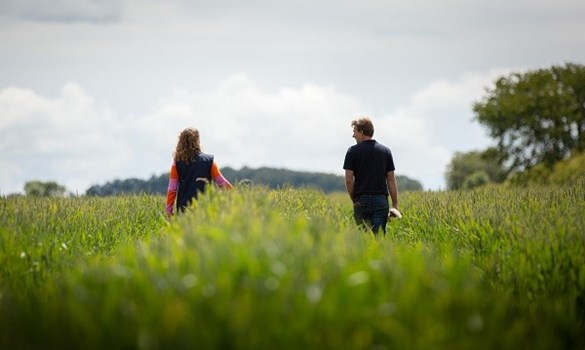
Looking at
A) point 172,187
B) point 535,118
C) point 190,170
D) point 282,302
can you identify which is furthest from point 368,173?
point 535,118

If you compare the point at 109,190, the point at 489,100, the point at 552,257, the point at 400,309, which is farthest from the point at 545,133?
the point at 400,309

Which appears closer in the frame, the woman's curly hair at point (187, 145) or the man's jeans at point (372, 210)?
the man's jeans at point (372, 210)

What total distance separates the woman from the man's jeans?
2072mm

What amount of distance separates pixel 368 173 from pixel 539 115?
49.0 meters

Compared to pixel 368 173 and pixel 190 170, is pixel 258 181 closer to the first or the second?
pixel 190 170

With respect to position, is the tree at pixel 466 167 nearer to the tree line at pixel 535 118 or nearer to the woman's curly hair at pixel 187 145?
the tree line at pixel 535 118

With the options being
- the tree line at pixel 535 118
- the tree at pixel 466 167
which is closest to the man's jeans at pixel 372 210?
the tree line at pixel 535 118

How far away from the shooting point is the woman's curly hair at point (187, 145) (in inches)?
450

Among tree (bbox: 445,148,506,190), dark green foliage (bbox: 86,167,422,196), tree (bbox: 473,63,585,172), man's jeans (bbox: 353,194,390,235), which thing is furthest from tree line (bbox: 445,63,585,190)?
tree (bbox: 445,148,506,190)

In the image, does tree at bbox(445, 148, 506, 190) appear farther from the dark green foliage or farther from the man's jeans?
the man's jeans

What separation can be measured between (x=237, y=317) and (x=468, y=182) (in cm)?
10187

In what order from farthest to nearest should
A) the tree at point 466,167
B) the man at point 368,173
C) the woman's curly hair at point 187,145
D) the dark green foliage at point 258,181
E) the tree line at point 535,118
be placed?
the tree at point 466,167
the tree line at point 535,118
the dark green foliage at point 258,181
the woman's curly hair at point 187,145
the man at point 368,173

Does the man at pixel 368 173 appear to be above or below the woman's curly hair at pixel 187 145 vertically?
below

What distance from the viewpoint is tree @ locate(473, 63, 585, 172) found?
55.8 metres
